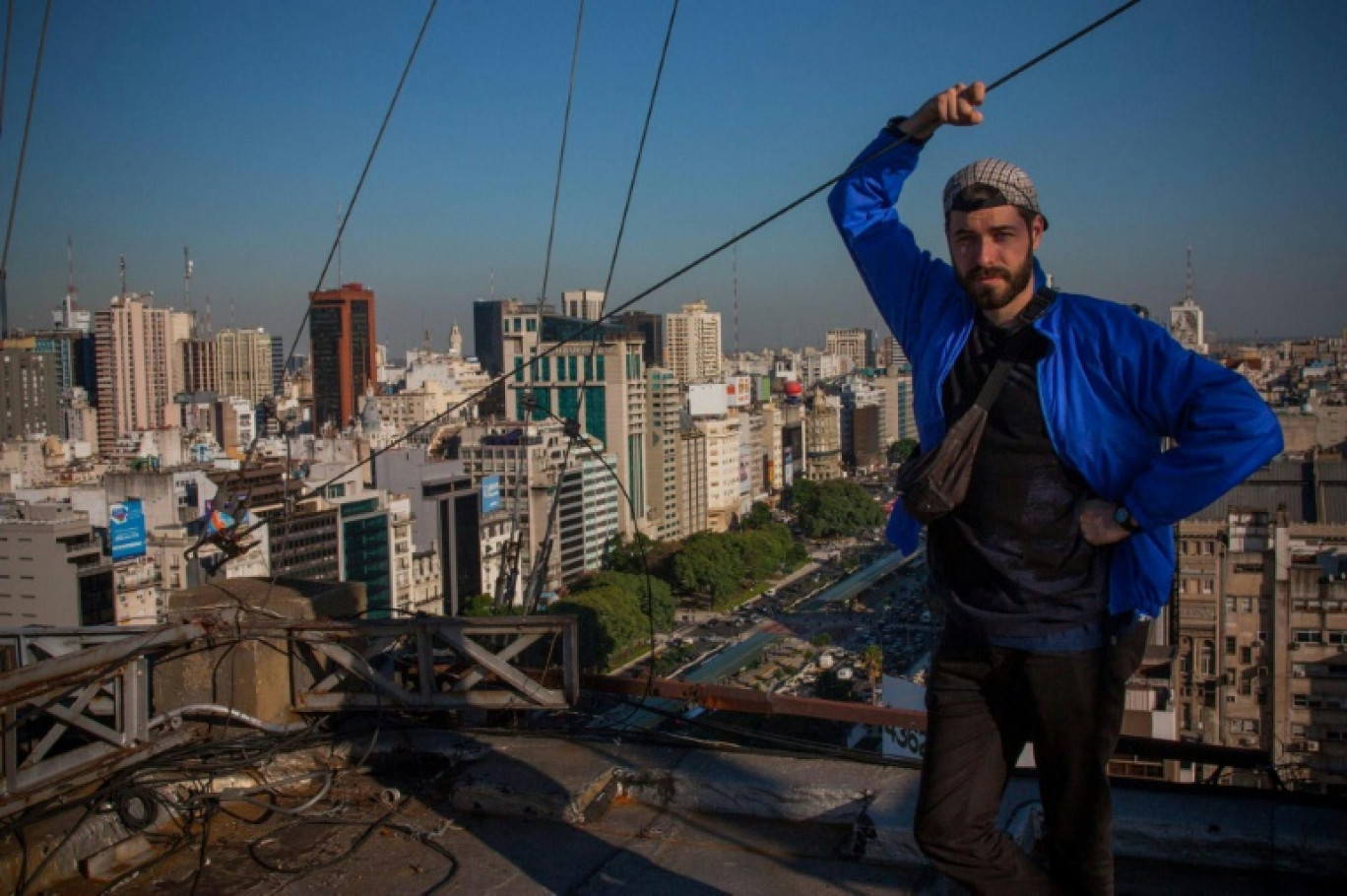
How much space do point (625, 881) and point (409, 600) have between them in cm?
2919

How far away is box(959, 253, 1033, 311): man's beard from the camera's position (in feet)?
3.73

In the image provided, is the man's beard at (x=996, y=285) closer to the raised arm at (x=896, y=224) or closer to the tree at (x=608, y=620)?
the raised arm at (x=896, y=224)

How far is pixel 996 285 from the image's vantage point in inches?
44.9

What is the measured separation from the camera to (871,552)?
39.8 meters

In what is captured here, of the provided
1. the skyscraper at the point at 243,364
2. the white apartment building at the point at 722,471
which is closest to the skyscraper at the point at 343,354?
the skyscraper at the point at 243,364

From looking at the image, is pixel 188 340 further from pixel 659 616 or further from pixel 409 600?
pixel 659 616

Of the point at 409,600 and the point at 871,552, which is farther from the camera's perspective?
the point at 871,552

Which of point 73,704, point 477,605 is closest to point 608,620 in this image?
point 477,605

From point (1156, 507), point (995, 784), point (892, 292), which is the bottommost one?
point (995, 784)

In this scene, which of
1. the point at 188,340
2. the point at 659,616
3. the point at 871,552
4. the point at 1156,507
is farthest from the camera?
the point at 188,340

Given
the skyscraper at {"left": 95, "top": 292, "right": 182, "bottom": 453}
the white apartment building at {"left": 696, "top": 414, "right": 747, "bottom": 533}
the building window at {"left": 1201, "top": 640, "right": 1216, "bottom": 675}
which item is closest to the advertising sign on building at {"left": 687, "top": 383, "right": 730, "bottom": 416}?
the white apartment building at {"left": 696, "top": 414, "right": 747, "bottom": 533}

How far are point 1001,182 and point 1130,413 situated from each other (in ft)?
0.75

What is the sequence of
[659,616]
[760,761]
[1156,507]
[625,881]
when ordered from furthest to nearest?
[659,616] < [760,761] < [625,881] < [1156,507]

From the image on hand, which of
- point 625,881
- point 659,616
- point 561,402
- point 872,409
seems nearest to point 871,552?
point 561,402
